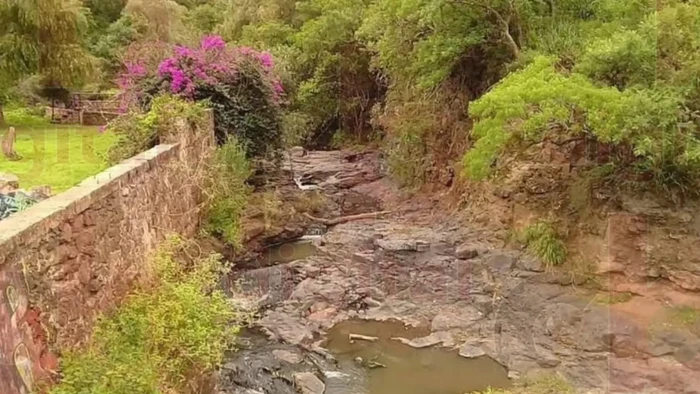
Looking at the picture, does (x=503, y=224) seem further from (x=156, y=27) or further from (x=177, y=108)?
(x=156, y=27)

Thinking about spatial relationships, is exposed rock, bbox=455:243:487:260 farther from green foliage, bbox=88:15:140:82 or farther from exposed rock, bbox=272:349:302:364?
green foliage, bbox=88:15:140:82

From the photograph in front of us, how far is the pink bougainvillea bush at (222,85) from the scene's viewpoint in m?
12.4

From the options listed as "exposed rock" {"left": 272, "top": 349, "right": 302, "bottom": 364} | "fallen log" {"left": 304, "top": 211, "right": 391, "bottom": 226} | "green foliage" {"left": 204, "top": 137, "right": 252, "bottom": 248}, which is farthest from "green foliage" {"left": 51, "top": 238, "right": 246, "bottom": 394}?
"fallen log" {"left": 304, "top": 211, "right": 391, "bottom": 226}

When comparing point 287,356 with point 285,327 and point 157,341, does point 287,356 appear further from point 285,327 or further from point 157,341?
point 157,341

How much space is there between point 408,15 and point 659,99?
6414 millimetres

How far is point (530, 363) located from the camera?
9.49m

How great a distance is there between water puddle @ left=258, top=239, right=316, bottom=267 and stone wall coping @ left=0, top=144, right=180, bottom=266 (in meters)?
5.92

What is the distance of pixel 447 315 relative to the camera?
36.6 ft

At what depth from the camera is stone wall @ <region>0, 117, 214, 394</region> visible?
4375 mm

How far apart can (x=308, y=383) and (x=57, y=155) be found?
7263 mm

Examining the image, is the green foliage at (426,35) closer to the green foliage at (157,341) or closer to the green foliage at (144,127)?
the green foliage at (144,127)

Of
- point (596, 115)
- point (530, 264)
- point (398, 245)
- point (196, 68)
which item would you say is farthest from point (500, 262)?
point (196, 68)

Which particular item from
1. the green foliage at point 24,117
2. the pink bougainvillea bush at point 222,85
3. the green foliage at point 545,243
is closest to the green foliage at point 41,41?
the green foliage at point 24,117

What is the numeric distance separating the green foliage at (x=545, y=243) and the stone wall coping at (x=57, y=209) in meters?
6.95
